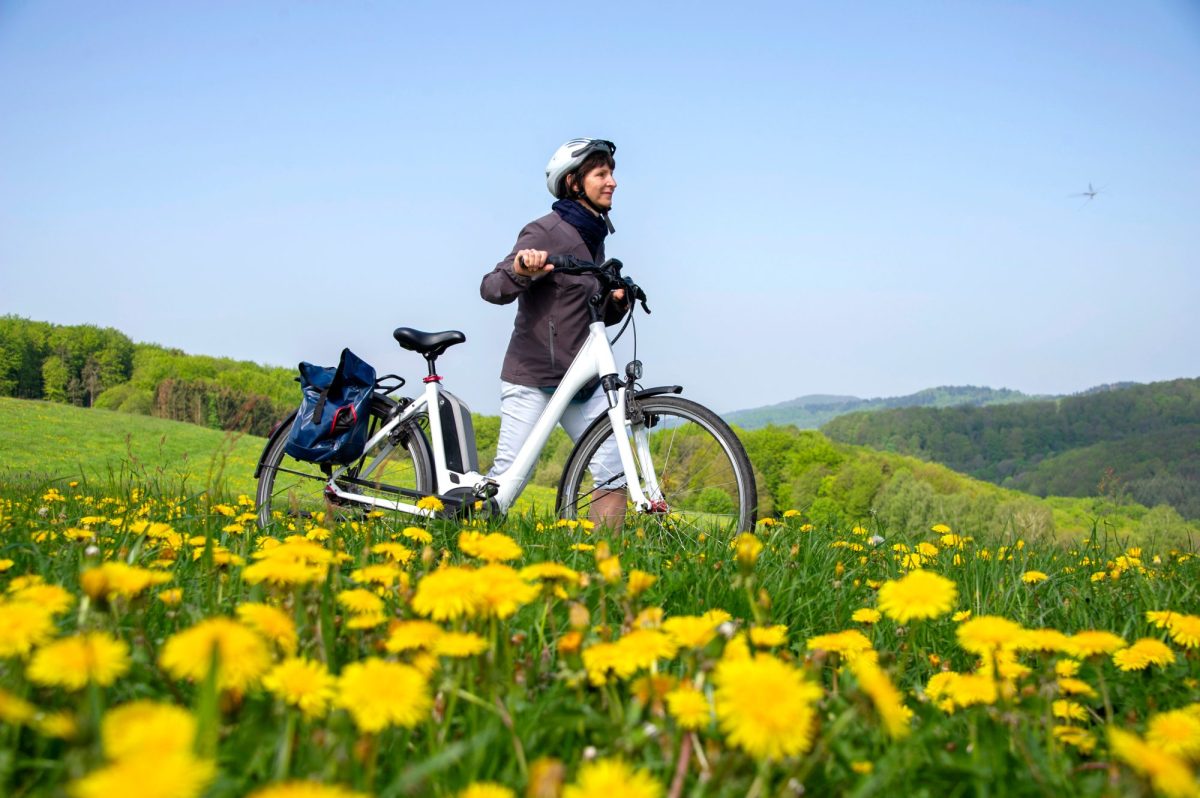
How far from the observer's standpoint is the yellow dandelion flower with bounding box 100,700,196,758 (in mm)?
726

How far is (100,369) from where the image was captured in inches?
3086

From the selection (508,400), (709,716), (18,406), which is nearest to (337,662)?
(709,716)

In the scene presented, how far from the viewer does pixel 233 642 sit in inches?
41.9

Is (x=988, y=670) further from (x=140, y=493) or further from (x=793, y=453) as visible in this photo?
(x=793, y=453)

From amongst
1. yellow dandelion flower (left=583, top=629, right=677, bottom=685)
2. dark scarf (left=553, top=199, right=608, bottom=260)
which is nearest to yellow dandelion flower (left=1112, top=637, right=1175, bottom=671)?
yellow dandelion flower (left=583, top=629, right=677, bottom=685)

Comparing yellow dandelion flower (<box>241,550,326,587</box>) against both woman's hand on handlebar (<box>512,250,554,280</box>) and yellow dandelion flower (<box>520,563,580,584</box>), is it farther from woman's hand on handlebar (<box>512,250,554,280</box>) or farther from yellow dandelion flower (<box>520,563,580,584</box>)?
woman's hand on handlebar (<box>512,250,554,280</box>)

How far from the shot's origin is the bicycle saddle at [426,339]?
5.03 meters

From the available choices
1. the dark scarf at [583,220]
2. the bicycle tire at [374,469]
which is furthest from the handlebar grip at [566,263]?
the bicycle tire at [374,469]

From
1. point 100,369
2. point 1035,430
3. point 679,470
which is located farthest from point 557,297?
point 1035,430

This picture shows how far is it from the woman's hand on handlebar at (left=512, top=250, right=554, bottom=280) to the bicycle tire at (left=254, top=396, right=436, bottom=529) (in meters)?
1.15

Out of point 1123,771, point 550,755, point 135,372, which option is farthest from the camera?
point 135,372

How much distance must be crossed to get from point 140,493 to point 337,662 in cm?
413

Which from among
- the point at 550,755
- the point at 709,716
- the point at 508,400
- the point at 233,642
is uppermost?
the point at 508,400

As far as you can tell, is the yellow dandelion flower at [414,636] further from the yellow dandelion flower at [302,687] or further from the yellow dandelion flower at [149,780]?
the yellow dandelion flower at [149,780]
